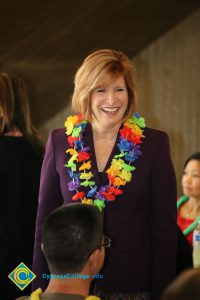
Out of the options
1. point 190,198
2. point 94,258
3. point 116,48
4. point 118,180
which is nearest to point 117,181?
point 118,180

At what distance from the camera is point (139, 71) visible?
5.60 metres

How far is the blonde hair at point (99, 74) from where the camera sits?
7.33 ft

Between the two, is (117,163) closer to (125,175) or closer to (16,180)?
(125,175)

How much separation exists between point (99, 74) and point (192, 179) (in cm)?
187

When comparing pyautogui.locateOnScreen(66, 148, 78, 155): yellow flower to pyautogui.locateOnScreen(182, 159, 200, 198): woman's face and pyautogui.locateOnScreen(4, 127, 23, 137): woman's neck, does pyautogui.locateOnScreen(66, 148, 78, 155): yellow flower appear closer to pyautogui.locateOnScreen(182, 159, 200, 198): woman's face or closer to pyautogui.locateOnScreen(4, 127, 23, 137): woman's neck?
pyautogui.locateOnScreen(4, 127, 23, 137): woman's neck

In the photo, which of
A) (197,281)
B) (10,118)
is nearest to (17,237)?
(10,118)

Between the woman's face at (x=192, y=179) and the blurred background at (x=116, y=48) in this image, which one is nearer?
the woman's face at (x=192, y=179)

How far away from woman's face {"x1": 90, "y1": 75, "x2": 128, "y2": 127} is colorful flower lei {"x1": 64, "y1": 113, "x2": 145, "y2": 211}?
0.28 feet

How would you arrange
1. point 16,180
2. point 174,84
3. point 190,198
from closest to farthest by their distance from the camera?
point 16,180, point 190,198, point 174,84

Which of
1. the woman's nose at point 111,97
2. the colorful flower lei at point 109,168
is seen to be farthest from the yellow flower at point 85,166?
the woman's nose at point 111,97

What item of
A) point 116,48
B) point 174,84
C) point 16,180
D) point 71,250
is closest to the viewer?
point 71,250

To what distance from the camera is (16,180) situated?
108 inches

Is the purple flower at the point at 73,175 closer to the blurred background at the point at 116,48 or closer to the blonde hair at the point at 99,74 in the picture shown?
the blonde hair at the point at 99,74

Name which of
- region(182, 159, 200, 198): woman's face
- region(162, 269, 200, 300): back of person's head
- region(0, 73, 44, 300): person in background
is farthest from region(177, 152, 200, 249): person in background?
region(162, 269, 200, 300): back of person's head
